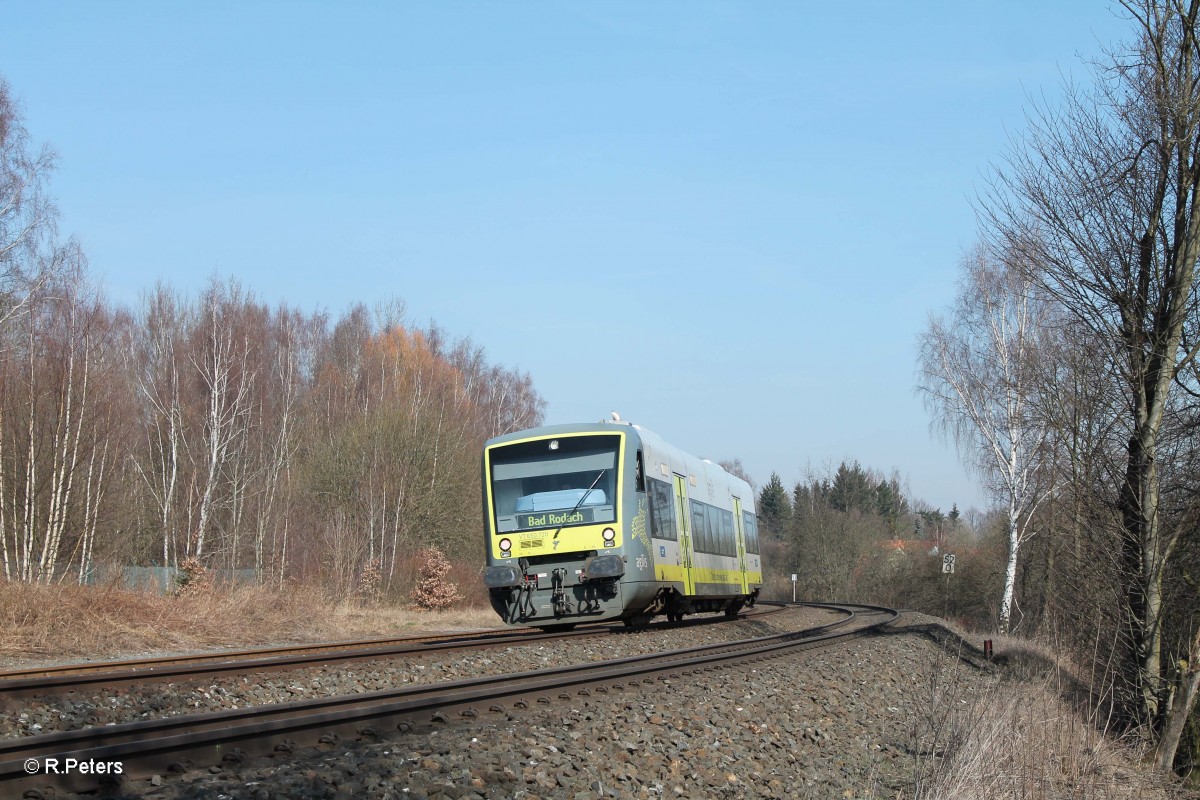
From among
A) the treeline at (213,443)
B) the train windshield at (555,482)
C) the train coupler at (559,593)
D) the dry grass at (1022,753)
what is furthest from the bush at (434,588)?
the dry grass at (1022,753)

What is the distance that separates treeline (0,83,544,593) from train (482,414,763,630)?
22.9 feet

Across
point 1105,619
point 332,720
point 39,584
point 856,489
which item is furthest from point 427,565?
point 856,489

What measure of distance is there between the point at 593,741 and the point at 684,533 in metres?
11.7

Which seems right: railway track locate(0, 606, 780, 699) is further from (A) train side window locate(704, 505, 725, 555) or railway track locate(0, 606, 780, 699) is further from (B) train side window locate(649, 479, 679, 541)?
(A) train side window locate(704, 505, 725, 555)

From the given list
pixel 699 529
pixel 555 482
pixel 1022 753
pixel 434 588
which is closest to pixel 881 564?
pixel 434 588

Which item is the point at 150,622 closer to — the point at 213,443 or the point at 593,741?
the point at 593,741

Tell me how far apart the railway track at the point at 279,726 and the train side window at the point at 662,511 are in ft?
18.8

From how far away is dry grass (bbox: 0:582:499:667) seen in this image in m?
12.7

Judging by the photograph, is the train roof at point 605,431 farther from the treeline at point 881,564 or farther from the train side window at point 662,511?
the treeline at point 881,564

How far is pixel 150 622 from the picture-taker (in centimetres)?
1472

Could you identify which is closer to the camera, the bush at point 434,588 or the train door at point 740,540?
the train door at point 740,540

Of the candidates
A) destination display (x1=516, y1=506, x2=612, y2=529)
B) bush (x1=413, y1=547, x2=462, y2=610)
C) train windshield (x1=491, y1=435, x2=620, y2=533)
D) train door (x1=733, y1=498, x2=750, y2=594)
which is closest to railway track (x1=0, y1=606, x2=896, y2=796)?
destination display (x1=516, y1=506, x2=612, y2=529)

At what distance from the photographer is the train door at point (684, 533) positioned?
18.2 meters

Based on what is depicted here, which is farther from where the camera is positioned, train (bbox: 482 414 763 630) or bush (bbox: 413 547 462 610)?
bush (bbox: 413 547 462 610)
